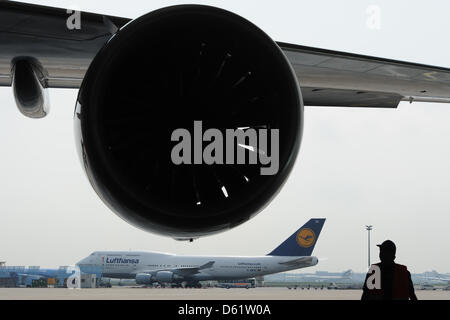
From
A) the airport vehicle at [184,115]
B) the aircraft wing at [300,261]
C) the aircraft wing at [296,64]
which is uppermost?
the aircraft wing at [296,64]

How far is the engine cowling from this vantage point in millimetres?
2594

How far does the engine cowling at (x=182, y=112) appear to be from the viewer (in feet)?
8.51

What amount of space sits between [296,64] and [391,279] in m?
1.29

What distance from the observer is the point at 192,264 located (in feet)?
151

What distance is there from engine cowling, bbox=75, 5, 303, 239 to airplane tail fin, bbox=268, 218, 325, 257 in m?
44.4

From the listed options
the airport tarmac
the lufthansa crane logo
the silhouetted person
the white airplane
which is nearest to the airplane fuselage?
the white airplane

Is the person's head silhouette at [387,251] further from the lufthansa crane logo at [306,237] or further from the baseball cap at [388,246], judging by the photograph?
the lufthansa crane logo at [306,237]

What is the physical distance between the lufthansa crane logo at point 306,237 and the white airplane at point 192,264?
61cm

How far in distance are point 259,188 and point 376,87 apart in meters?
1.56

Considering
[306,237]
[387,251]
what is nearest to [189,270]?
[306,237]

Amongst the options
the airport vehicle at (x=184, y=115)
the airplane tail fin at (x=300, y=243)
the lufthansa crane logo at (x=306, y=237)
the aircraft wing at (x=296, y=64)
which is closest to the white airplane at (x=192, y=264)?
the airplane tail fin at (x=300, y=243)

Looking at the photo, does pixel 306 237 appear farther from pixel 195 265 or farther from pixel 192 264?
pixel 192 264
